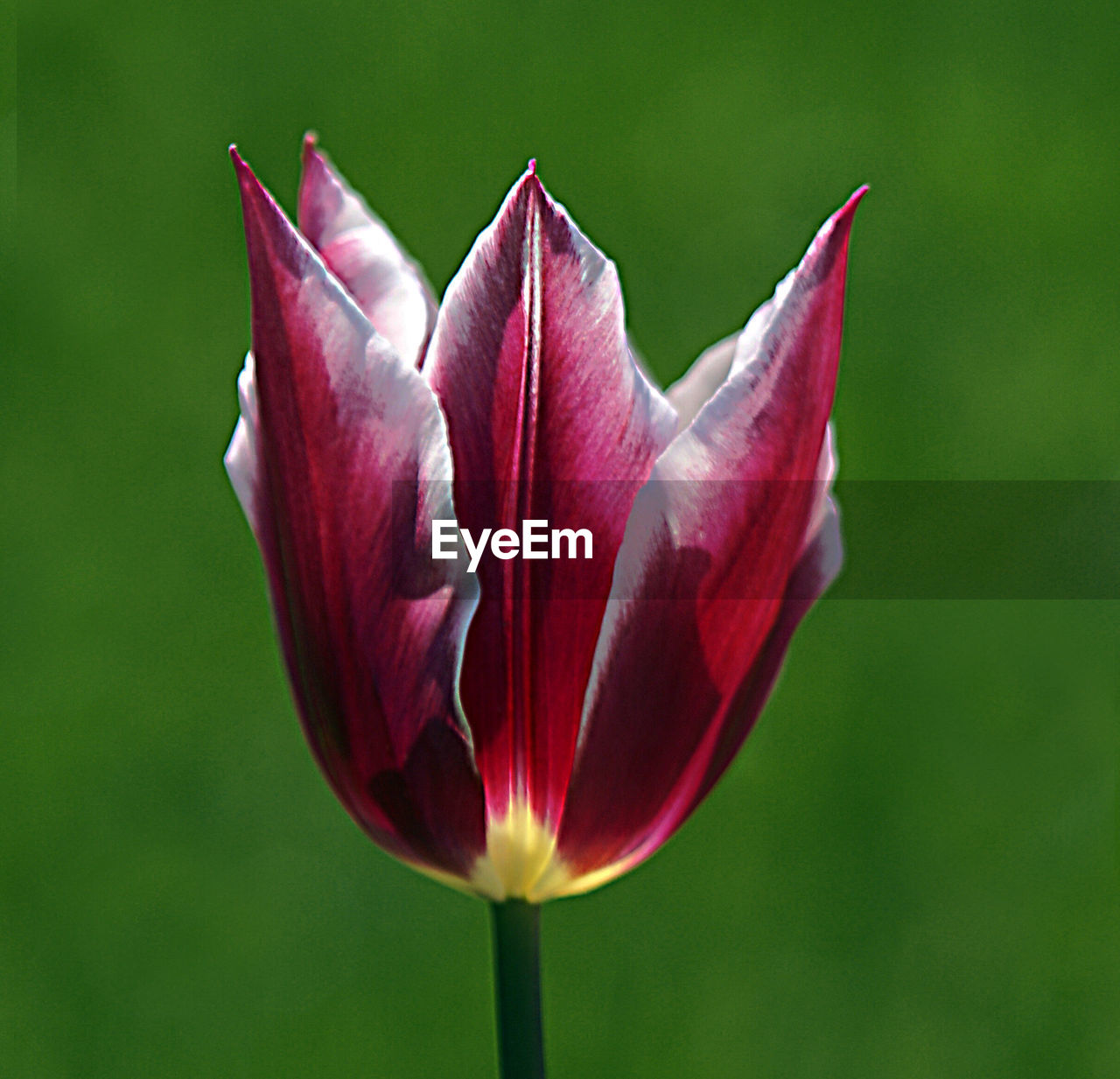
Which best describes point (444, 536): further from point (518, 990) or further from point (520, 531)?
point (518, 990)

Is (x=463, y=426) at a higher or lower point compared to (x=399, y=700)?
higher

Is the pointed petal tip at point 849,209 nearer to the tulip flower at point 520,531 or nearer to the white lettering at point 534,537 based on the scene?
the tulip flower at point 520,531

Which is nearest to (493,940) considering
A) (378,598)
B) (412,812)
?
(412,812)

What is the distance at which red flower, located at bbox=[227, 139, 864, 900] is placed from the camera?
2.32 ft

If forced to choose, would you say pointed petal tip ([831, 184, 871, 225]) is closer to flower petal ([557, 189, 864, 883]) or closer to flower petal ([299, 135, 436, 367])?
flower petal ([557, 189, 864, 883])

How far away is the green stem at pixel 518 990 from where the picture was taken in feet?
2.40

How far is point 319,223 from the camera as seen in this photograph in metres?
0.85

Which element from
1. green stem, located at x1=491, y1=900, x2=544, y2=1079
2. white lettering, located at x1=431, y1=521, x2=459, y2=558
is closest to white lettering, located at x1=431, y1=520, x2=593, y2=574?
white lettering, located at x1=431, y1=521, x2=459, y2=558

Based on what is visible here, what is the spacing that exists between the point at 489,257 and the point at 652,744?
236 mm

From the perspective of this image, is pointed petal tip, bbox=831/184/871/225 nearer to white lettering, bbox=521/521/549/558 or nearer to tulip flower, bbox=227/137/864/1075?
tulip flower, bbox=227/137/864/1075

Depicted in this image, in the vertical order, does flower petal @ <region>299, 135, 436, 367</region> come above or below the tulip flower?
above

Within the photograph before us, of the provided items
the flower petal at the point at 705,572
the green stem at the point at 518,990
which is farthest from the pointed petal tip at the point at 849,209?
the green stem at the point at 518,990

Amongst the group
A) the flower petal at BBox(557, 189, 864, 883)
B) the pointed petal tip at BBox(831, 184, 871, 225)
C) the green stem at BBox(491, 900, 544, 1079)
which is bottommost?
the green stem at BBox(491, 900, 544, 1079)

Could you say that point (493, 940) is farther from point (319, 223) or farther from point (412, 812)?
point (319, 223)
